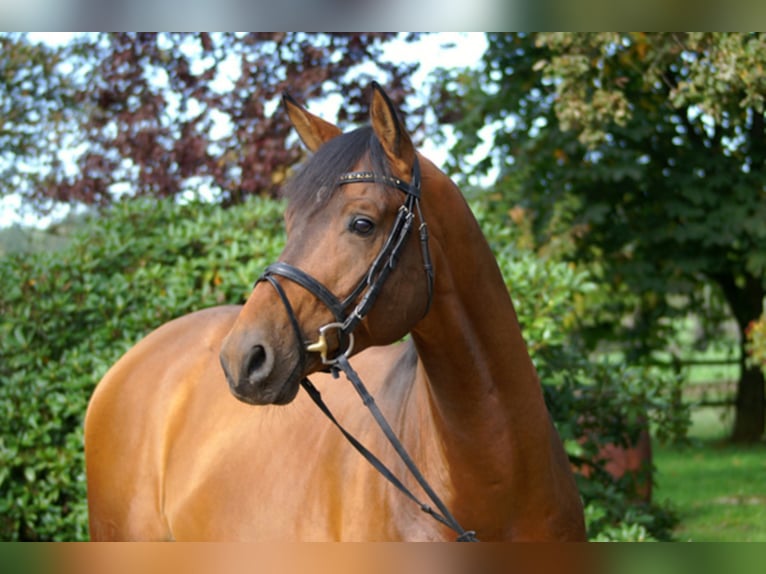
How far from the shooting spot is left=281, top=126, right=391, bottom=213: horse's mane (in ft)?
7.24

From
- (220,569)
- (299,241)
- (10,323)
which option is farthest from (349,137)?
(10,323)

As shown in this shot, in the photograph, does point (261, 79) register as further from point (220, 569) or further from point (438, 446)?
point (220, 569)

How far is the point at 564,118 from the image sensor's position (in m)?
5.96

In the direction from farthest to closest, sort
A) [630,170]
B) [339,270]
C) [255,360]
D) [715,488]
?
1. [715,488]
2. [630,170]
3. [339,270]
4. [255,360]

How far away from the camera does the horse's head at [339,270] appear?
2.06 m

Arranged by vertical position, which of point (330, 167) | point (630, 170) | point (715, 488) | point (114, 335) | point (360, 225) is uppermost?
point (630, 170)

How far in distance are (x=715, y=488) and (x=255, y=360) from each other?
7.35 meters

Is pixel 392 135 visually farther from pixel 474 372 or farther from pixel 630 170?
pixel 630 170

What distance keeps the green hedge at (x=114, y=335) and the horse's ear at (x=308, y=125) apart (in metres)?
2.38

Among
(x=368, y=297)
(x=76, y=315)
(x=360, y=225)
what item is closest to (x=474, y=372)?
(x=368, y=297)

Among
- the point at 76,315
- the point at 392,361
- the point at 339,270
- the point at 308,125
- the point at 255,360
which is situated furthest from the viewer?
the point at 76,315

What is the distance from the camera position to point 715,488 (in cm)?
818

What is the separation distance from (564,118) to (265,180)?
2.68m

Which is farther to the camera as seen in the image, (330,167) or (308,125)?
(308,125)
